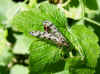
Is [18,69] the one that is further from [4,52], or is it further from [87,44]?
[87,44]

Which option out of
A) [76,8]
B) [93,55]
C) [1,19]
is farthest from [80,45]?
[1,19]

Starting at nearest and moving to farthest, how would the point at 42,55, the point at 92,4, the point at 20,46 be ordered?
the point at 42,55
the point at 92,4
the point at 20,46

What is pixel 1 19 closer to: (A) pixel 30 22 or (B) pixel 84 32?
(A) pixel 30 22

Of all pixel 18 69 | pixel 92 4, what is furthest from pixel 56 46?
pixel 18 69

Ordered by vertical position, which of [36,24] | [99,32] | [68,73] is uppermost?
[36,24]

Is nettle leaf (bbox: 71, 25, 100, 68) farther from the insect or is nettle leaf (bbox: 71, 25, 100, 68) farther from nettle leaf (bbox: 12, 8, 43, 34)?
nettle leaf (bbox: 12, 8, 43, 34)

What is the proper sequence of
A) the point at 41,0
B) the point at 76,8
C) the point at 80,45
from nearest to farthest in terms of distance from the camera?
the point at 80,45 < the point at 76,8 < the point at 41,0

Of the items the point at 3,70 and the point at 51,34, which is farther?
the point at 3,70

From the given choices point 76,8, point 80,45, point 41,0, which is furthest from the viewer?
point 41,0
